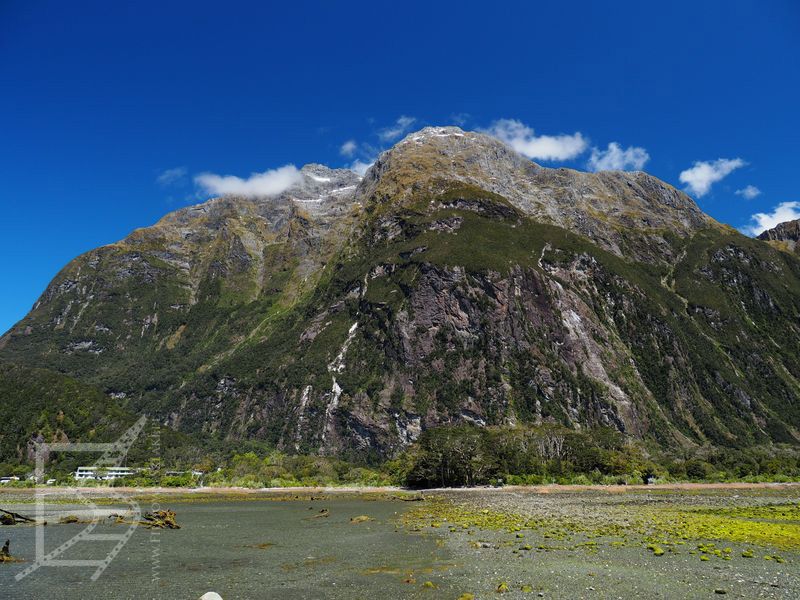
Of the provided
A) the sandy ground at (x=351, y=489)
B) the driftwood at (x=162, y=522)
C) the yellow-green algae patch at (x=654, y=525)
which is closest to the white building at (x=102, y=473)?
the sandy ground at (x=351, y=489)

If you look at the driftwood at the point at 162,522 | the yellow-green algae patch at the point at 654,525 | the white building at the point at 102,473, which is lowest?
the white building at the point at 102,473

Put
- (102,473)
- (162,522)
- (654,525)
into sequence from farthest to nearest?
(102,473)
(162,522)
(654,525)

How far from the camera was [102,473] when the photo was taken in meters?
179

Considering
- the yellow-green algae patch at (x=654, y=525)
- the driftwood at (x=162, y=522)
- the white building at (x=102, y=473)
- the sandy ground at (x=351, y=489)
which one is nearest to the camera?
the yellow-green algae patch at (x=654, y=525)

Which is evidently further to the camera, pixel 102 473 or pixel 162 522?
pixel 102 473

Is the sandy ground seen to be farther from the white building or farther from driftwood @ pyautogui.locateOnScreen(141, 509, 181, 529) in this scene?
driftwood @ pyautogui.locateOnScreen(141, 509, 181, 529)

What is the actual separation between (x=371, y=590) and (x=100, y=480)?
6825 inches

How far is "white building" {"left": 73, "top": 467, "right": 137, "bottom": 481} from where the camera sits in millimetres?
175625

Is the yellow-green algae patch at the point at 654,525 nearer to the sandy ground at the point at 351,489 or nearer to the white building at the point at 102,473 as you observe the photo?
the sandy ground at the point at 351,489

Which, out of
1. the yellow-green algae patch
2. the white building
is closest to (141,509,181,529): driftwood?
the yellow-green algae patch

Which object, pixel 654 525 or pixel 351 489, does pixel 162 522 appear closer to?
pixel 654 525

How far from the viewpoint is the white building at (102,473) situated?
17562 cm

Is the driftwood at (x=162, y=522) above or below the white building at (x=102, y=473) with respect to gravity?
above

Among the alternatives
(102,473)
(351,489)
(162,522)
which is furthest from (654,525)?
(102,473)
